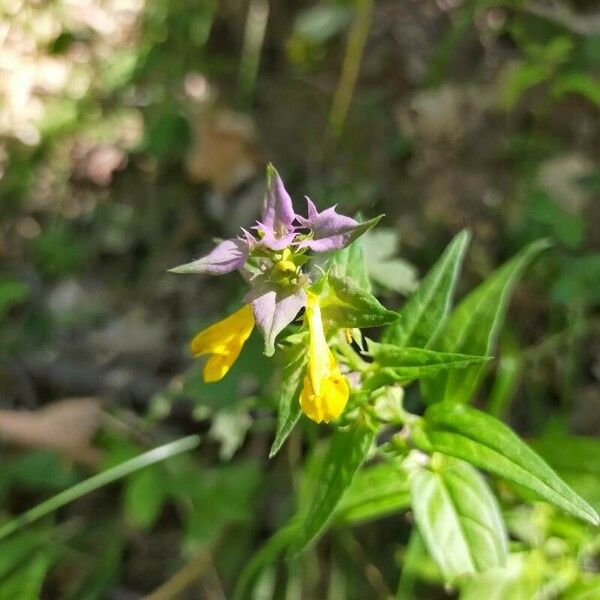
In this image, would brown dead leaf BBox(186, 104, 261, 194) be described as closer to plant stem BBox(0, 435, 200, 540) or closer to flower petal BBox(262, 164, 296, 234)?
plant stem BBox(0, 435, 200, 540)

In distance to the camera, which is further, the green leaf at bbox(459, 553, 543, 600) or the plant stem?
the plant stem

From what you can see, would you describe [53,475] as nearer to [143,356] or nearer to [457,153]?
[143,356]

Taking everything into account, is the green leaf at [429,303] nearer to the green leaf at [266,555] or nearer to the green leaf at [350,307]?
the green leaf at [350,307]

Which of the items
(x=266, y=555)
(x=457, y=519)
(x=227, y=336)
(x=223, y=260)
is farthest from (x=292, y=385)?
(x=266, y=555)

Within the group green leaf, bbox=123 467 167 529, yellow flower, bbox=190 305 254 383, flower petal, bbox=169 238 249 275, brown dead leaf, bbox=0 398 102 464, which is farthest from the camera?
brown dead leaf, bbox=0 398 102 464

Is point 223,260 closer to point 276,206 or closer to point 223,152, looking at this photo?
point 276,206

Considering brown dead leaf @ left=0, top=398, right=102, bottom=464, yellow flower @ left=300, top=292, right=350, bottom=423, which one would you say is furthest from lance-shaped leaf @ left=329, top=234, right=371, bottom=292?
brown dead leaf @ left=0, top=398, right=102, bottom=464

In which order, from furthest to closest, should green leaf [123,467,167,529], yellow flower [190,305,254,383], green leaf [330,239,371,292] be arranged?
green leaf [123,467,167,529]
green leaf [330,239,371,292]
yellow flower [190,305,254,383]

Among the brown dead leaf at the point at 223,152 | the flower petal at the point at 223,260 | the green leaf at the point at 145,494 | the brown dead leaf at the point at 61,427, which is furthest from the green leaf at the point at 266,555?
the brown dead leaf at the point at 223,152

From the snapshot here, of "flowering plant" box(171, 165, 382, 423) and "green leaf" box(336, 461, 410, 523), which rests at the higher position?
"flowering plant" box(171, 165, 382, 423)
